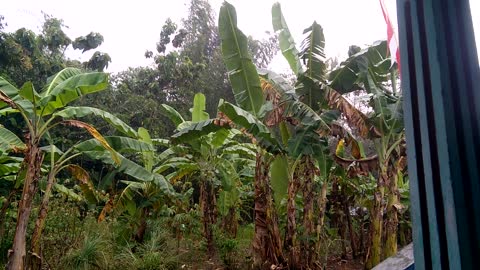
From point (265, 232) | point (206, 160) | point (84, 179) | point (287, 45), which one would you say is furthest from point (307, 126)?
point (84, 179)

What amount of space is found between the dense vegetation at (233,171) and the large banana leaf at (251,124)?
22mm

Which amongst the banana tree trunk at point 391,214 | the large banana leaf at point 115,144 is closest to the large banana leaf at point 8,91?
the large banana leaf at point 115,144

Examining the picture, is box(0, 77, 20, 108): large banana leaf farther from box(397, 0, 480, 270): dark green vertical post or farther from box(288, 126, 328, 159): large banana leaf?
box(397, 0, 480, 270): dark green vertical post

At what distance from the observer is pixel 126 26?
67.9 ft

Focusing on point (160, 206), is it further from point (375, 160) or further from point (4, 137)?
point (375, 160)

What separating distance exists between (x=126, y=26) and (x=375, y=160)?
18169 millimetres

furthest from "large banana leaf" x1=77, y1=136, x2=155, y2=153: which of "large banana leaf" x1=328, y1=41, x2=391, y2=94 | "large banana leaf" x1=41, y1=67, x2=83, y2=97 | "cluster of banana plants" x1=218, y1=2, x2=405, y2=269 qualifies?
"large banana leaf" x1=328, y1=41, x2=391, y2=94

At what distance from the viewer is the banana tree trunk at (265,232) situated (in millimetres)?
6180

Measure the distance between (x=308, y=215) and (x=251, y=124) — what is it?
6.51ft

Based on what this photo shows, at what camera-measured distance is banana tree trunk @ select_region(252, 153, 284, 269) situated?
6.18m

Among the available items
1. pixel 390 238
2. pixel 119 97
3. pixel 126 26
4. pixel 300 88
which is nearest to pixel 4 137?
pixel 300 88

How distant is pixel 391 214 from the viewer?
5953mm

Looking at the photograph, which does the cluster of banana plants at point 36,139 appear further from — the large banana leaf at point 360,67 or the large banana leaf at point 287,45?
the large banana leaf at point 360,67

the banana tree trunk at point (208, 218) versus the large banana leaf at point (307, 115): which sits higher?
the large banana leaf at point (307, 115)
